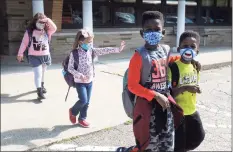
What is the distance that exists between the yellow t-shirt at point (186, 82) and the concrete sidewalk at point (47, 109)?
4.32 feet

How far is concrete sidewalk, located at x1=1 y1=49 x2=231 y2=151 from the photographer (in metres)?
2.48

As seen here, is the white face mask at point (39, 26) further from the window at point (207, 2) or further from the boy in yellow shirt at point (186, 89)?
the window at point (207, 2)

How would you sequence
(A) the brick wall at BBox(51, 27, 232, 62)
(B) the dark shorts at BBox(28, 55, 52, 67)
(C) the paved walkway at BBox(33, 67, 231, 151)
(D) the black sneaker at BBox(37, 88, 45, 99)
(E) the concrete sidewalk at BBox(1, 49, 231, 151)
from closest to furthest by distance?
(E) the concrete sidewalk at BBox(1, 49, 231, 151) < (C) the paved walkway at BBox(33, 67, 231, 151) < (D) the black sneaker at BBox(37, 88, 45, 99) < (B) the dark shorts at BBox(28, 55, 52, 67) < (A) the brick wall at BBox(51, 27, 232, 62)

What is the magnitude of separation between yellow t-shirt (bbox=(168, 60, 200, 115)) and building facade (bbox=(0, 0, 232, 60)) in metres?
5.20

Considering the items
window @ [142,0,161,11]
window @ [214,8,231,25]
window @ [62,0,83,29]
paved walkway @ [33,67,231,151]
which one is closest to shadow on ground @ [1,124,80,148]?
paved walkway @ [33,67,231,151]

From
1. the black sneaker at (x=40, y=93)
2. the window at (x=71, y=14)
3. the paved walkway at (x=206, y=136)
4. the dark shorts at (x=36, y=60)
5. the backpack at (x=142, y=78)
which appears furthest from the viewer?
the window at (x=71, y=14)

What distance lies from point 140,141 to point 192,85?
0.65 m

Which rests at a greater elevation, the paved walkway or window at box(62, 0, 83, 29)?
window at box(62, 0, 83, 29)

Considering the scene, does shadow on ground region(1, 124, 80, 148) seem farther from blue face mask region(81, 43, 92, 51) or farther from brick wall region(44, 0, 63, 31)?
brick wall region(44, 0, 63, 31)

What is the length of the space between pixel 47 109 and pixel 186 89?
175 centimetres

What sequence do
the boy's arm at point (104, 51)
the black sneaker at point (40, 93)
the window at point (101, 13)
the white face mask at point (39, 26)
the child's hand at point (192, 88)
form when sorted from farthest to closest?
1. the window at point (101, 13)
2. the white face mask at point (39, 26)
3. the black sneaker at point (40, 93)
4. the boy's arm at point (104, 51)
5. the child's hand at point (192, 88)

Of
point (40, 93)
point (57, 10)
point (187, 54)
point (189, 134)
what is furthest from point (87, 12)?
point (189, 134)

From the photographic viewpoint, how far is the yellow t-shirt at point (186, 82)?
2873mm

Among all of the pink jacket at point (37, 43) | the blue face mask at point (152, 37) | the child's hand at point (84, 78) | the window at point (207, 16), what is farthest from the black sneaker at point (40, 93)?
the window at point (207, 16)
